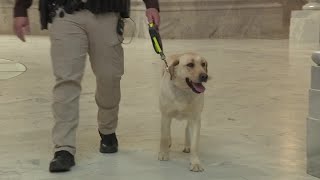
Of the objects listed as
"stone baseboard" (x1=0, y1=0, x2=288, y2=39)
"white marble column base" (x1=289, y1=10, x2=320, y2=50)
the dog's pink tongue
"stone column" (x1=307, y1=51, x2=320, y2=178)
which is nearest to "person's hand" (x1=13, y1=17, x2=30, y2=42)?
the dog's pink tongue

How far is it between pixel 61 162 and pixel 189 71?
865 mm

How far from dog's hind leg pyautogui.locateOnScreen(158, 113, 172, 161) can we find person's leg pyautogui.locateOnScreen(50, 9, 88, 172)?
52cm

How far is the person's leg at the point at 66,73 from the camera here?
3324 mm

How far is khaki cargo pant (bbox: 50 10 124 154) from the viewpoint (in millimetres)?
3332

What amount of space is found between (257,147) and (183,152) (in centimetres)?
48

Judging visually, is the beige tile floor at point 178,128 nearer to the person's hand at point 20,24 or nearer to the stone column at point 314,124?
the stone column at point 314,124

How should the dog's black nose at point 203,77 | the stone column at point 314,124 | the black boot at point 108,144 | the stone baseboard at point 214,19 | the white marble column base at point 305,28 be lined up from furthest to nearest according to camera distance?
the stone baseboard at point 214,19 < the white marble column base at point 305,28 < the black boot at point 108,144 < the dog's black nose at point 203,77 < the stone column at point 314,124

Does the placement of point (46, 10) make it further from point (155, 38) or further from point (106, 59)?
point (155, 38)

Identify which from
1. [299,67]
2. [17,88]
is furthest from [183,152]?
[299,67]

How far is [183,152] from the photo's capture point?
3791 millimetres

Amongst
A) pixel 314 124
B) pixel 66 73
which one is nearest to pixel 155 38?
pixel 66 73

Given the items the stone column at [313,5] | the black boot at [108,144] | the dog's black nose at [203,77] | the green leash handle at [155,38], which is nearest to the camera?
the dog's black nose at [203,77]

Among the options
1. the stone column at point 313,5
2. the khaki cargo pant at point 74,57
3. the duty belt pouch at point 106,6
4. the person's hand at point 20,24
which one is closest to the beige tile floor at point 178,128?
the khaki cargo pant at point 74,57

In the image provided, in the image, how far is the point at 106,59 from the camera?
3.47 m
